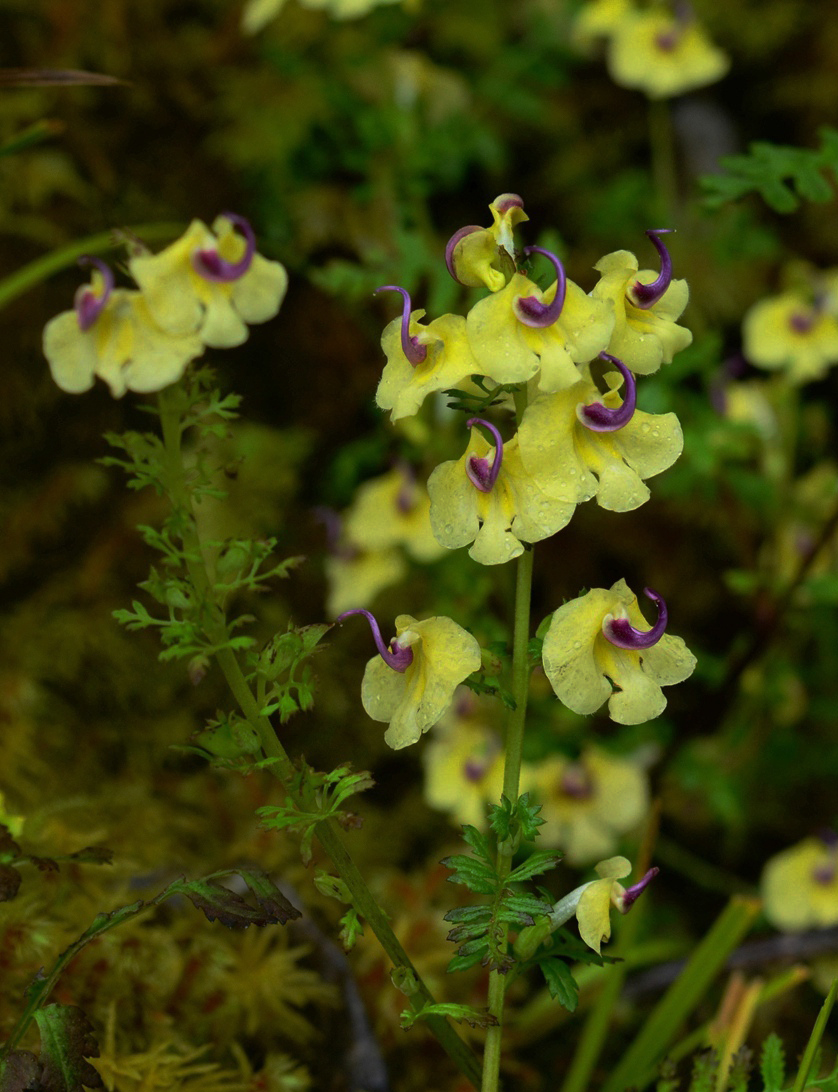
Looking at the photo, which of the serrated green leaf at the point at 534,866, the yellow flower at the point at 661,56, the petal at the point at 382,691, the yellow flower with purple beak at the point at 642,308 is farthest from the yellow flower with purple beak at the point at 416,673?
the yellow flower at the point at 661,56

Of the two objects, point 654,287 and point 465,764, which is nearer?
point 654,287

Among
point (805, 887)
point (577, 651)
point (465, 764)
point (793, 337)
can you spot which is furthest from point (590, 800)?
point (577, 651)

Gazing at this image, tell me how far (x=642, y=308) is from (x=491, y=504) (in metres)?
0.16

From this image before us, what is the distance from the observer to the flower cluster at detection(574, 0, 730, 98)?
169cm

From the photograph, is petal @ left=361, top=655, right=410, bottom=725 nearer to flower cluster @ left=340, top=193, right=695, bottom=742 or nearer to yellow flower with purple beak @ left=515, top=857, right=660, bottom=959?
flower cluster @ left=340, top=193, right=695, bottom=742

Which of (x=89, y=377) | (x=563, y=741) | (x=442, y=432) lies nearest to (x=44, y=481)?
(x=442, y=432)

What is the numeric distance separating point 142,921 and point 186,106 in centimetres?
127

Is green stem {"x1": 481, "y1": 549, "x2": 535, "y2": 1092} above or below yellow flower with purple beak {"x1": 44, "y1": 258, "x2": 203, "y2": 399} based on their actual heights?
below

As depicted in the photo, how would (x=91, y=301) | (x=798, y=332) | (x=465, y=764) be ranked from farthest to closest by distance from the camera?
(x=798, y=332)
(x=465, y=764)
(x=91, y=301)

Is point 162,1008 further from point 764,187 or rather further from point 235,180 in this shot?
point 235,180

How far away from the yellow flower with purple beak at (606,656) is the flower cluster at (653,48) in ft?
4.22

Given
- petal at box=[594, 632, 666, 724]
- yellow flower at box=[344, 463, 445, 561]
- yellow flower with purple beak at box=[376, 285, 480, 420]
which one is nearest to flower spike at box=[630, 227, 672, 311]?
yellow flower with purple beak at box=[376, 285, 480, 420]

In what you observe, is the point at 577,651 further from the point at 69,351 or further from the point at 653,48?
the point at 653,48

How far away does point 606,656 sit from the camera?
27.3 inches
